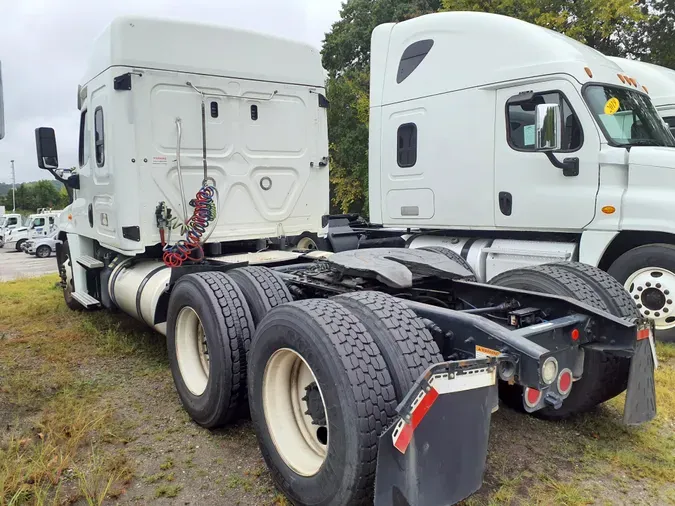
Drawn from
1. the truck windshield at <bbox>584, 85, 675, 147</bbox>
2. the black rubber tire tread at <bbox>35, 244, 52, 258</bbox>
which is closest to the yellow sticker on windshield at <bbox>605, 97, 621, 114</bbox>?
the truck windshield at <bbox>584, 85, 675, 147</bbox>

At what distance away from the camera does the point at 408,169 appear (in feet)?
22.9

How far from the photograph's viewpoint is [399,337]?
251 cm

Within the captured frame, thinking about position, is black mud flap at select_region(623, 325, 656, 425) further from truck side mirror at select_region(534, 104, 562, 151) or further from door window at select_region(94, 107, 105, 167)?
door window at select_region(94, 107, 105, 167)

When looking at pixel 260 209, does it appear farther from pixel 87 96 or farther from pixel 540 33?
pixel 540 33

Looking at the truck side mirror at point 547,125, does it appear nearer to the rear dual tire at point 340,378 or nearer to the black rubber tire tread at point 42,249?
the rear dual tire at point 340,378

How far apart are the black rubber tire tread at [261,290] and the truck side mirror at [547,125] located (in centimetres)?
287

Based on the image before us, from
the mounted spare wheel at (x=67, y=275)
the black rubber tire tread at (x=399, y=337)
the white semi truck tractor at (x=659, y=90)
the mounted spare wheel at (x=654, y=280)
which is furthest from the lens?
the white semi truck tractor at (x=659, y=90)

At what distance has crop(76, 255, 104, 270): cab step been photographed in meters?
6.20

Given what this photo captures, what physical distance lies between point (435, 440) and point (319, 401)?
2.17ft

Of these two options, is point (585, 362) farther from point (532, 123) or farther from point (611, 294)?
point (532, 123)

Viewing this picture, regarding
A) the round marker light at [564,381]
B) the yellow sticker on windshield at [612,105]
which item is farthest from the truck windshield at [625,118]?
the round marker light at [564,381]

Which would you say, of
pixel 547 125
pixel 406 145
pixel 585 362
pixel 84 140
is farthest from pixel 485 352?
pixel 84 140

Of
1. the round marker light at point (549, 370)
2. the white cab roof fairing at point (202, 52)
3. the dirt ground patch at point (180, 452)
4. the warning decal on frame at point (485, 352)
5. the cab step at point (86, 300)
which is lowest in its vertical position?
the dirt ground patch at point (180, 452)

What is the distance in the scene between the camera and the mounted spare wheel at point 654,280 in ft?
17.0
